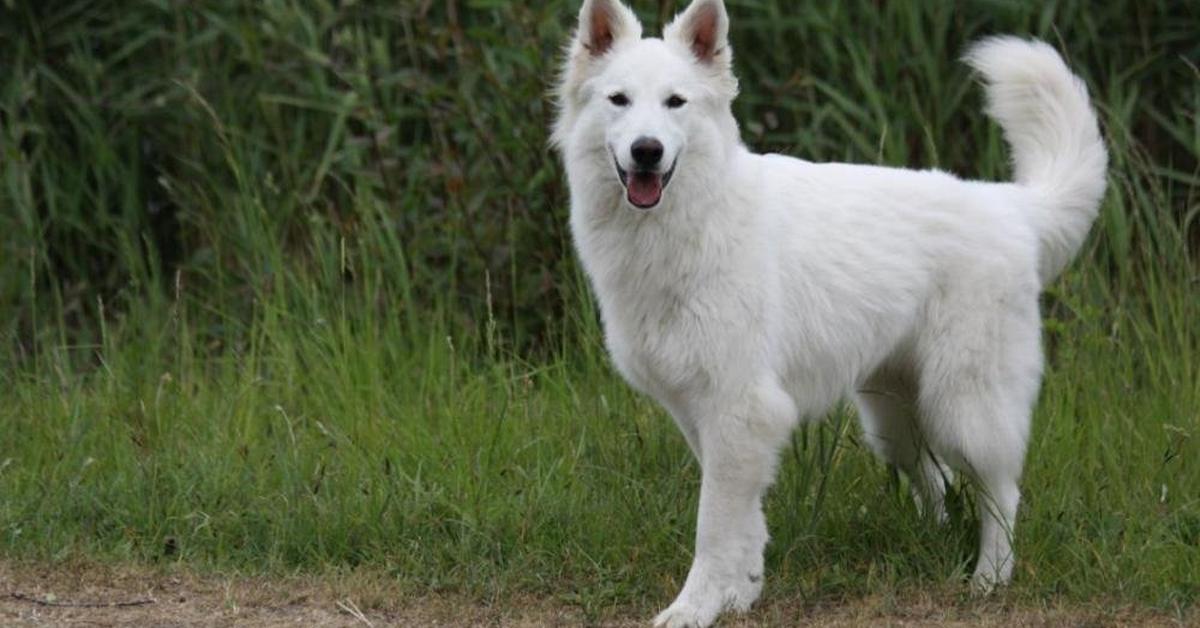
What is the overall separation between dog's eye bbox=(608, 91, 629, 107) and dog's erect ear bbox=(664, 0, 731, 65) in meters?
0.24

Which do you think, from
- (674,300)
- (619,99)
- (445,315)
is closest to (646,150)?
(619,99)

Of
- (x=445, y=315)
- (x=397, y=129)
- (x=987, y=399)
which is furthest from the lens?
(x=397, y=129)

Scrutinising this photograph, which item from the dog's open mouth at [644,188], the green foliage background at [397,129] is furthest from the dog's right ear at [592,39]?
the green foliage background at [397,129]

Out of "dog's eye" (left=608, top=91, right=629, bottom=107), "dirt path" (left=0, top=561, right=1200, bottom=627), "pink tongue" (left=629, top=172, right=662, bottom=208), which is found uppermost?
"dog's eye" (left=608, top=91, right=629, bottom=107)

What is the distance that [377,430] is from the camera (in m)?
5.54

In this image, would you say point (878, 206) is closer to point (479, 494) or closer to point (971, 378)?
point (971, 378)

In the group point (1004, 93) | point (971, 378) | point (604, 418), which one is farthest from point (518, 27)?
point (971, 378)

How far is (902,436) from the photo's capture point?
498 cm

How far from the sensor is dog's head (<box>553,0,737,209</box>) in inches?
170

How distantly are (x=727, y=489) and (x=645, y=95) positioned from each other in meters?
1.01

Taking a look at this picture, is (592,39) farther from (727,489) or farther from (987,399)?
(987,399)

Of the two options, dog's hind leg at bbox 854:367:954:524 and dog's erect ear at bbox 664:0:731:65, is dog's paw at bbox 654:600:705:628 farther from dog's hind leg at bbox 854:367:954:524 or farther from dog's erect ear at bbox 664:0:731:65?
dog's erect ear at bbox 664:0:731:65

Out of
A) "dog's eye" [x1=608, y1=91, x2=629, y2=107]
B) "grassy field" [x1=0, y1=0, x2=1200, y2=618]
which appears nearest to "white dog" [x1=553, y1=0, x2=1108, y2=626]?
"dog's eye" [x1=608, y1=91, x2=629, y2=107]

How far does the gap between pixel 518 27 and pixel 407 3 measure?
1.88 ft
